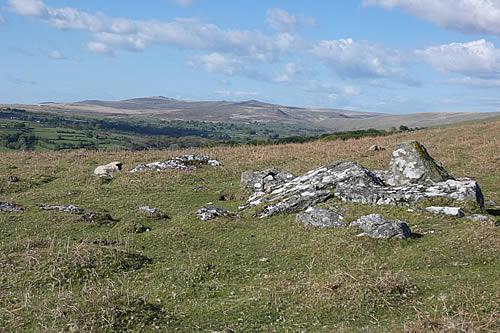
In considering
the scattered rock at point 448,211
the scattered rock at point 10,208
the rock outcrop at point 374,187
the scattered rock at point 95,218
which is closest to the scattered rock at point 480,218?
the scattered rock at point 448,211

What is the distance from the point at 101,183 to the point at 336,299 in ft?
85.0

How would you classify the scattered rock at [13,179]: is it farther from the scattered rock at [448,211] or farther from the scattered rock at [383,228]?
the scattered rock at [448,211]

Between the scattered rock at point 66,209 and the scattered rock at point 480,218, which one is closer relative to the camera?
the scattered rock at point 480,218

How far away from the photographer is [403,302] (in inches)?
547

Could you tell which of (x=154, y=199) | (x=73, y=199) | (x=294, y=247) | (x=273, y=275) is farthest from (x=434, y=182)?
(x=73, y=199)

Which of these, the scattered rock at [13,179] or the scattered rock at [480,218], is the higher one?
the scattered rock at [480,218]

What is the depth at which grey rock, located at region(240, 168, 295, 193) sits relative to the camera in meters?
31.8

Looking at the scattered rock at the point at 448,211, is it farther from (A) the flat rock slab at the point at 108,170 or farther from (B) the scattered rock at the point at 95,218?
(A) the flat rock slab at the point at 108,170

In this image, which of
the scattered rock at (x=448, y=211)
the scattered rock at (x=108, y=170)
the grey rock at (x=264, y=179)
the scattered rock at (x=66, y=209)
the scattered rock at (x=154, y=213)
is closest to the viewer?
the scattered rock at (x=448, y=211)

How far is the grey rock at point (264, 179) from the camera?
31841mm

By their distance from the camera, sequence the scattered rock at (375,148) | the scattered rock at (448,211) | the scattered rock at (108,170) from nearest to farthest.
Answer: the scattered rock at (448,211) → the scattered rock at (108,170) → the scattered rock at (375,148)

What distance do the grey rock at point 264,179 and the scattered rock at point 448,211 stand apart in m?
10.0

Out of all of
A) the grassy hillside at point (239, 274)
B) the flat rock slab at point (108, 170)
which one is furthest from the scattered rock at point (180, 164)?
the grassy hillside at point (239, 274)

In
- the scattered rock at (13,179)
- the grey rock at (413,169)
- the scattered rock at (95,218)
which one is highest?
the grey rock at (413,169)
